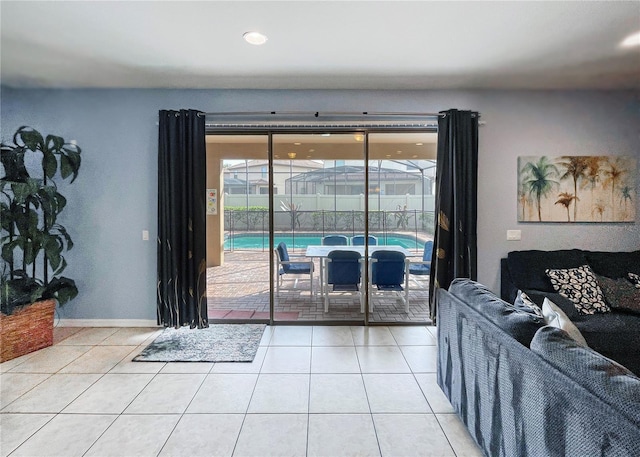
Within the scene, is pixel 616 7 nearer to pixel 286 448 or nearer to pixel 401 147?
pixel 401 147

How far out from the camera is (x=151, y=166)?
3652 mm

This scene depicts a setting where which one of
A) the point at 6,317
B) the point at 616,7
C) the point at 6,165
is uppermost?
the point at 616,7

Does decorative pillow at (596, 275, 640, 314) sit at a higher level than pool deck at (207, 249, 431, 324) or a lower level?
higher

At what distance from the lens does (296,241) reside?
186 inches

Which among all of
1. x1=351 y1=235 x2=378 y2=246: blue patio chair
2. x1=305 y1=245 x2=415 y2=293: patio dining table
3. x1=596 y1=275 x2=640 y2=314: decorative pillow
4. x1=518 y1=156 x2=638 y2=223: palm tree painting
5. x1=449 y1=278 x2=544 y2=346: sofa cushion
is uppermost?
x1=518 y1=156 x2=638 y2=223: palm tree painting

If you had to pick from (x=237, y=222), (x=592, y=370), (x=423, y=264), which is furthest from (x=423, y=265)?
(x=592, y=370)

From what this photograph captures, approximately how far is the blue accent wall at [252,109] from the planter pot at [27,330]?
56cm

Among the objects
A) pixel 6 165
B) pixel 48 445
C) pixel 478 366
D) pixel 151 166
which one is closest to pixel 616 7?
pixel 478 366

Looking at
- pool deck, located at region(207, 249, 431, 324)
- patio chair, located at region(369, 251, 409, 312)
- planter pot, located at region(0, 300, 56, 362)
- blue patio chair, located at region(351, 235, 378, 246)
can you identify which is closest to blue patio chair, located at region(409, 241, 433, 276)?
pool deck, located at region(207, 249, 431, 324)

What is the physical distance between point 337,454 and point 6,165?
11.8 feet

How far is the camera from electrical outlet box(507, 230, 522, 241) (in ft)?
12.0

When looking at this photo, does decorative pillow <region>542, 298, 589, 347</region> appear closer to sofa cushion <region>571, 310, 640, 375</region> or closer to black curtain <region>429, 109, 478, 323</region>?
sofa cushion <region>571, 310, 640, 375</region>

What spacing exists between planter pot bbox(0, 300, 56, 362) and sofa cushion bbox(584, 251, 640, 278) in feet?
17.6

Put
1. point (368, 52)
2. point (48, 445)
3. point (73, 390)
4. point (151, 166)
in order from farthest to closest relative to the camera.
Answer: point (151, 166)
point (368, 52)
point (73, 390)
point (48, 445)
